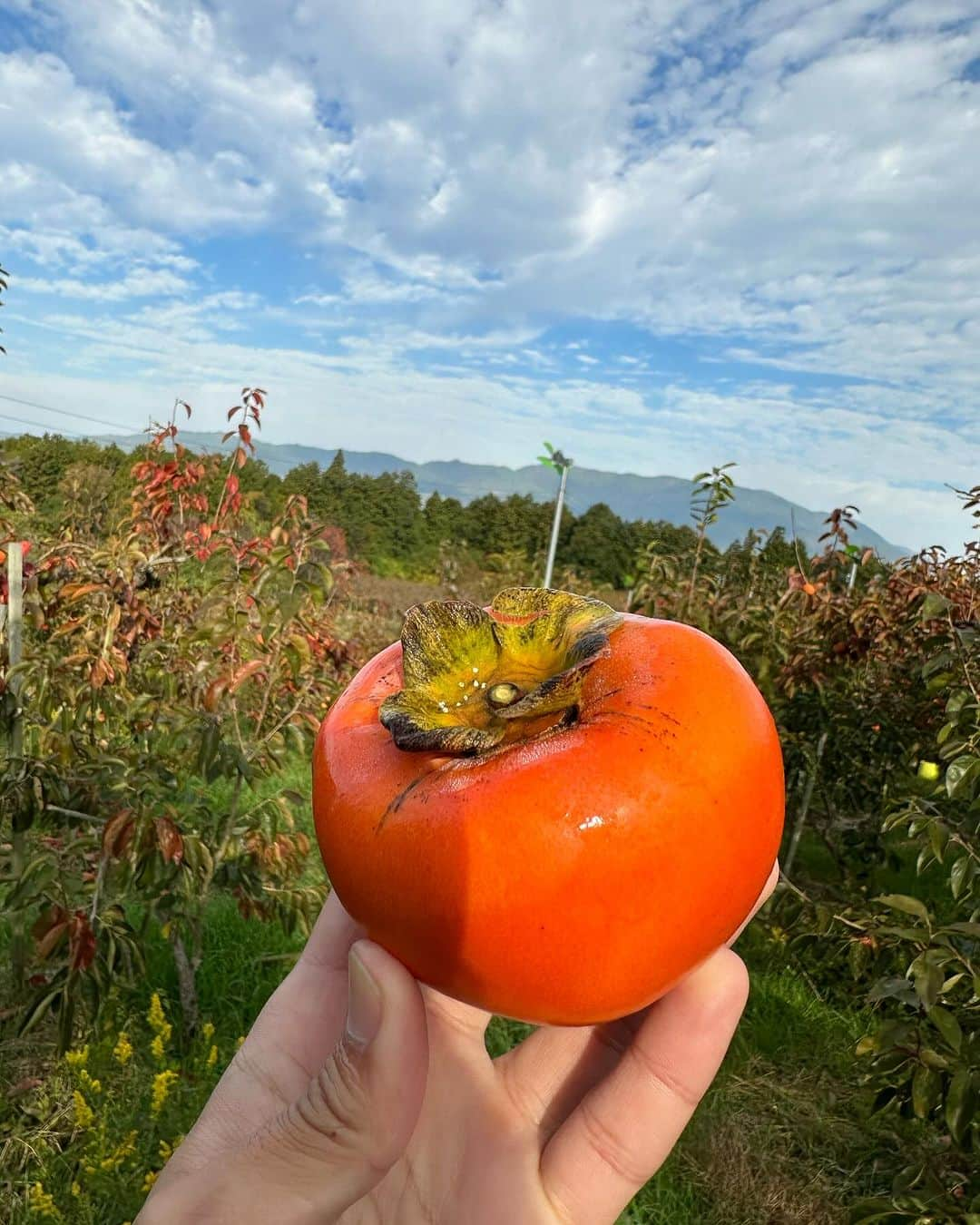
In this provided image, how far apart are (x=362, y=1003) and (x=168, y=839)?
42.1 inches

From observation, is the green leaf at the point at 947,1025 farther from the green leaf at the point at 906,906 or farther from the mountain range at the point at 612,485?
the mountain range at the point at 612,485

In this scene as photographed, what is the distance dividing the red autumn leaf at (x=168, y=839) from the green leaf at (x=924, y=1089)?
1.58 meters

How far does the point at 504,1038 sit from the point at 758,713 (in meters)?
2.63

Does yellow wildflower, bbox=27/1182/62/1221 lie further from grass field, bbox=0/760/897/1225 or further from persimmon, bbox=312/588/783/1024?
persimmon, bbox=312/588/783/1024

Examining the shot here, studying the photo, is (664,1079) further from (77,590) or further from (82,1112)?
(77,590)

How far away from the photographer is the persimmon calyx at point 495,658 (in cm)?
95

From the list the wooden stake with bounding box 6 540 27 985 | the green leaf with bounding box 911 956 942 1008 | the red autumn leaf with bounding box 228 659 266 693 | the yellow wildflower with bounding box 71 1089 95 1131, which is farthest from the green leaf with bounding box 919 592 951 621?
the yellow wildflower with bounding box 71 1089 95 1131

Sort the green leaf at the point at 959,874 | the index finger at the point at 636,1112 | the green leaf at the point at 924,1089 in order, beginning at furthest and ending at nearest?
the green leaf at the point at 959,874 → the green leaf at the point at 924,1089 → the index finger at the point at 636,1112

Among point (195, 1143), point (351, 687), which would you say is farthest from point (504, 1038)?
point (351, 687)

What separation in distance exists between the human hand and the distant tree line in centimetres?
1309

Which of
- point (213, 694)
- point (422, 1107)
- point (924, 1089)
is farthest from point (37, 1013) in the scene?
point (924, 1089)

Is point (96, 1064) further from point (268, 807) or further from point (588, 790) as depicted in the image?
point (588, 790)

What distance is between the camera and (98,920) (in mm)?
2111

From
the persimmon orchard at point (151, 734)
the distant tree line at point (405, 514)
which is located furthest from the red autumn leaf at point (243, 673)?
the distant tree line at point (405, 514)
